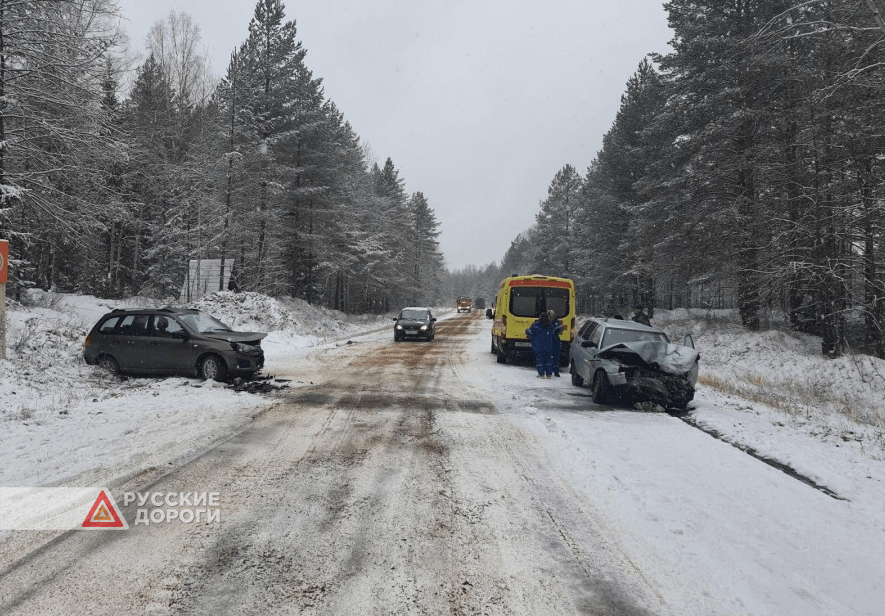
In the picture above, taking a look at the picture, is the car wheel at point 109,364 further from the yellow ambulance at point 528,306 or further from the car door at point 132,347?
the yellow ambulance at point 528,306

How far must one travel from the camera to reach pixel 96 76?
1309cm

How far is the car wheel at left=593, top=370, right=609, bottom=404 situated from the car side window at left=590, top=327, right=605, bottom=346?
47.5 inches

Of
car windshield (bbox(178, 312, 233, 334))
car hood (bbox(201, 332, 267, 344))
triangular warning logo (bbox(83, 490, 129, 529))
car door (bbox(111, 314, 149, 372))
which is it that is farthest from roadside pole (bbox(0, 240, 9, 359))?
triangular warning logo (bbox(83, 490, 129, 529))

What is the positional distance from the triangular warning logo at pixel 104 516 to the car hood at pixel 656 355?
24.9 ft

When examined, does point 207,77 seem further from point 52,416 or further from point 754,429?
point 754,429

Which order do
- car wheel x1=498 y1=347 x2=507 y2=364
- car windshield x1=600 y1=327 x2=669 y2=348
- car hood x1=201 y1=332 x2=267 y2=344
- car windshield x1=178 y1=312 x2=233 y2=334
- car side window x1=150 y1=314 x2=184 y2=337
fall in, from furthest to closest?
car wheel x1=498 y1=347 x2=507 y2=364
car windshield x1=178 y1=312 x2=233 y2=334
car side window x1=150 y1=314 x2=184 y2=337
car hood x1=201 y1=332 x2=267 y2=344
car windshield x1=600 y1=327 x2=669 y2=348

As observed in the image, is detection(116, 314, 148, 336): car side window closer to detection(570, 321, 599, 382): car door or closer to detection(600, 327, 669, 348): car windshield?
detection(570, 321, 599, 382): car door

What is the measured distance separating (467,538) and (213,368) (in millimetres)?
8246

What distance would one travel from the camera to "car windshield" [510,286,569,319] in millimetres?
14359

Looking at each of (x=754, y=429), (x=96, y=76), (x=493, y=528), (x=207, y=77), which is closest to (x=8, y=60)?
(x=96, y=76)

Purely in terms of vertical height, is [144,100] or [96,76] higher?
[144,100]

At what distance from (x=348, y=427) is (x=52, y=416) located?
14.6ft

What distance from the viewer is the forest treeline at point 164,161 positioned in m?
12.3

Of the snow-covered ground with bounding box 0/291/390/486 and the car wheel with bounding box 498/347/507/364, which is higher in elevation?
the car wheel with bounding box 498/347/507/364
